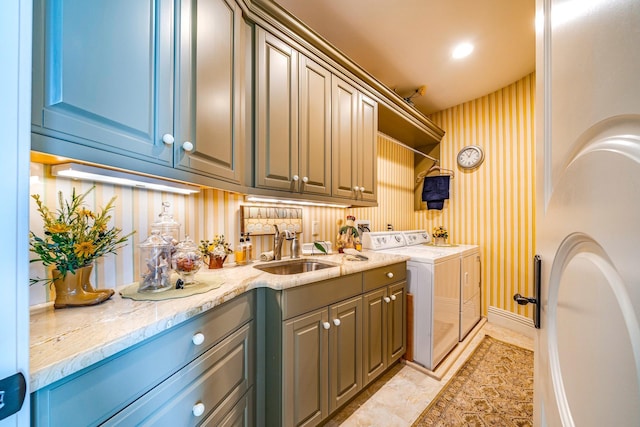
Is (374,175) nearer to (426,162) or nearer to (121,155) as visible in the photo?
(426,162)

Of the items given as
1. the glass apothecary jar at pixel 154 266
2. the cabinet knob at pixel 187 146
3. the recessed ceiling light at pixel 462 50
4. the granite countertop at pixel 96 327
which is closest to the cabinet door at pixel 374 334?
the granite countertop at pixel 96 327

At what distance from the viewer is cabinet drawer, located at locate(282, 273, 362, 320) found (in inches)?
46.1

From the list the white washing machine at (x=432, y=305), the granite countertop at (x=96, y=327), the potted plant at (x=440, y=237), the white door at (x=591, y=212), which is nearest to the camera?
the white door at (x=591, y=212)

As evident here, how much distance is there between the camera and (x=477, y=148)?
2936 millimetres

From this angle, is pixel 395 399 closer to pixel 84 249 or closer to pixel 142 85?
pixel 84 249

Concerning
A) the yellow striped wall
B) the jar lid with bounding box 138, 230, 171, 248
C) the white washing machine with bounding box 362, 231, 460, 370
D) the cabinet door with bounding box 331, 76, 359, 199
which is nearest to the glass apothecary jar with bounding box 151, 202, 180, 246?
the jar lid with bounding box 138, 230, 171, 248

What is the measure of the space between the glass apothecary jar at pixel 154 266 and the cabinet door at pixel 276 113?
589mm

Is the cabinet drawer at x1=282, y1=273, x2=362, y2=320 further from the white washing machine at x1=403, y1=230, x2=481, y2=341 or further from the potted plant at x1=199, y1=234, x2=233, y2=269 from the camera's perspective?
the white washing machine at x1=403, y1=230, x2=481, y2=341

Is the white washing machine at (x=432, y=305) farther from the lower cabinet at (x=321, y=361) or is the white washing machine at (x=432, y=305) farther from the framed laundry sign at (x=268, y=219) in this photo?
the framed laundry sign at (x=268, y=219)

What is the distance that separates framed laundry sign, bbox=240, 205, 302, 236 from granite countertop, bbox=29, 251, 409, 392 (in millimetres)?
648

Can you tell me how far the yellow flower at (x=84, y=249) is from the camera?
0.78 meters

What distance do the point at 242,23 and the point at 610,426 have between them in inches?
75.3

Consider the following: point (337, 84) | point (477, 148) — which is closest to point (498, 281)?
point (477, 148)

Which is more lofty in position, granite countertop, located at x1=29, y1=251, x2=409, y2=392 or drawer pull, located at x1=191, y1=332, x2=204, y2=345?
granite countertop, located at x1=29, y1=251, x2=409, y2=392
